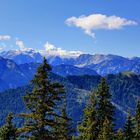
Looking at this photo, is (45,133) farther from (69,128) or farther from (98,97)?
(69,128)

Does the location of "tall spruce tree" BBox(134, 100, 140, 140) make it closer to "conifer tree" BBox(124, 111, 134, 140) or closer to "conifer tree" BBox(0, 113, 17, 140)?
"conifer tree" BBox(124, 111, 134, 140)

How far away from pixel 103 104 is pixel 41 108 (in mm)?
16915

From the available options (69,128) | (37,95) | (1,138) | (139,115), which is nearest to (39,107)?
(37,95)

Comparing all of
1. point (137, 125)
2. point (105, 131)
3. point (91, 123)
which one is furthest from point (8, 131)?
point (137, 125)

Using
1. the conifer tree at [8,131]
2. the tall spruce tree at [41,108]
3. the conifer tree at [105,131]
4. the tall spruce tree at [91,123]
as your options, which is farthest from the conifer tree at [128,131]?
the tall spruce tree at [41,108]

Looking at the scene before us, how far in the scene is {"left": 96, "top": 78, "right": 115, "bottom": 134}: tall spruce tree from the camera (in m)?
42.0

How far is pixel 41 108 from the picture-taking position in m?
25.9

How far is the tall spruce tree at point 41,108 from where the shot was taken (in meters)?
25.8

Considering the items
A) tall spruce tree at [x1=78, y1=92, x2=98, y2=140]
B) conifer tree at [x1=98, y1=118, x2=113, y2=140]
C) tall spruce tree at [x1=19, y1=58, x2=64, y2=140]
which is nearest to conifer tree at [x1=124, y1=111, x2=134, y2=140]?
conifer tree at [x1=98, y1=118, x2=113, y2=140]

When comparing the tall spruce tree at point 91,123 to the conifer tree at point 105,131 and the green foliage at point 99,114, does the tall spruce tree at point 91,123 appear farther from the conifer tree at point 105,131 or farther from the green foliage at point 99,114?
the conifer tree at point 105,131

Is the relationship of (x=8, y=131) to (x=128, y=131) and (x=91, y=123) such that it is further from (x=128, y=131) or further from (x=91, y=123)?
(x=128, y=131)

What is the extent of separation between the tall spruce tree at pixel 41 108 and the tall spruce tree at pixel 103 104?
1608cm

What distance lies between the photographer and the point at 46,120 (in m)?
25.9

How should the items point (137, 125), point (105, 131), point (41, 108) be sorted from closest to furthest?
point (41, 108) < point (105, 131) < point (137, 125)
